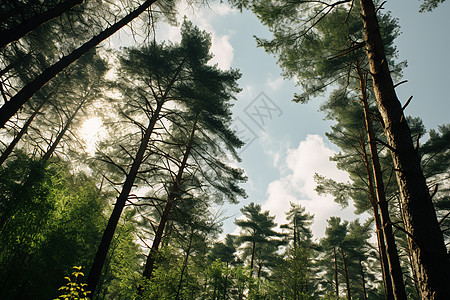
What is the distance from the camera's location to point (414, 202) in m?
2.01

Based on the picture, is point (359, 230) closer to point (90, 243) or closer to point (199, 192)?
point (199, 192)

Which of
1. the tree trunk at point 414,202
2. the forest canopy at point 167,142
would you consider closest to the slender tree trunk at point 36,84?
the forest canopy at point 167,142

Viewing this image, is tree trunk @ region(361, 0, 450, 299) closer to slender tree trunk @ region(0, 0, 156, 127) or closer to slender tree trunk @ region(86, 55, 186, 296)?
slender tree trunk @ region(0, 0, 156, 127)

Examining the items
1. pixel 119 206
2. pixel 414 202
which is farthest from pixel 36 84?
pixel 414 202

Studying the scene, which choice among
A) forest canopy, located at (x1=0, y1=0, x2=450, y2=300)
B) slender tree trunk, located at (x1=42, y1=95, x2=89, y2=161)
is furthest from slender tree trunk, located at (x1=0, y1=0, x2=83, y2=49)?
slender tree trunk, located at (x1=42, y1=95, x2=89, y2=161)

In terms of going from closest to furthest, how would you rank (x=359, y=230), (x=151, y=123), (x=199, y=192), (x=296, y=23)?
(x=296, y=23), (x=151, y=123), (x=199, y=192), (x=359, y=230)

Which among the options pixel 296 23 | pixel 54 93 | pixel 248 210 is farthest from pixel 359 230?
pixel 54 93

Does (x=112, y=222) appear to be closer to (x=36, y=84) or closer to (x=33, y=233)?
(x=36, y=84)

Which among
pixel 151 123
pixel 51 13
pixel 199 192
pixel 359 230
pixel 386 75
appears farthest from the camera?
pixel 359 230

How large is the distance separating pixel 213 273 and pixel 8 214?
992 cm

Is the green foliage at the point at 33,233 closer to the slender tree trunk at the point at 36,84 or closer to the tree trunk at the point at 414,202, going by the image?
the slender tree trunk at the point at 36,84

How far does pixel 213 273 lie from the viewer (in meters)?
11.8

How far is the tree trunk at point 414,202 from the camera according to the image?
67.1 inches

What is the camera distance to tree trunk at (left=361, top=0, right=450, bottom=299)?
5.59 feet
